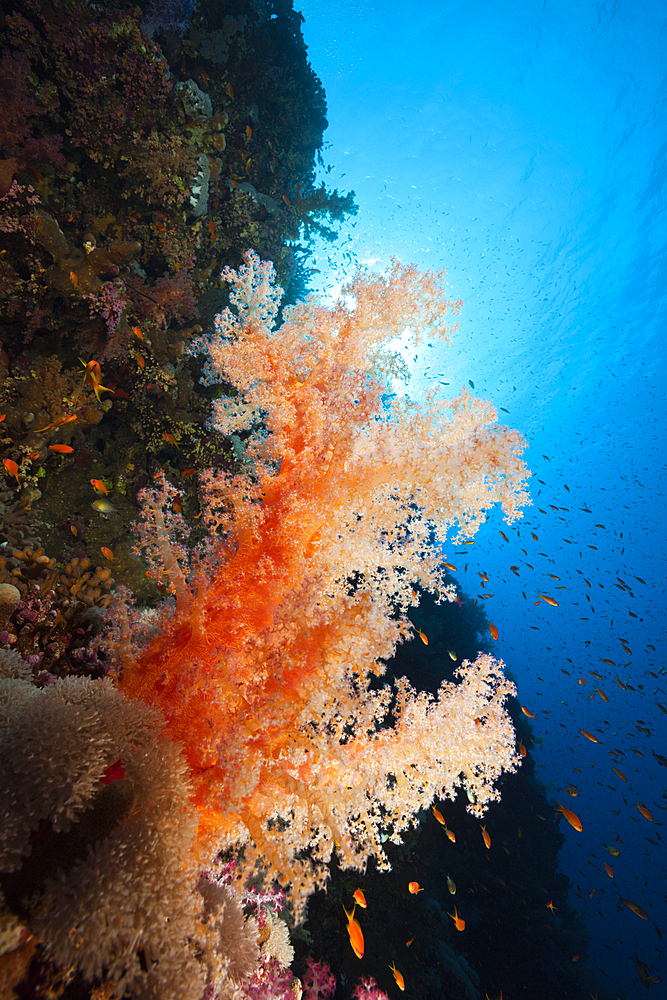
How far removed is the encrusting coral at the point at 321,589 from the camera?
2.71 m

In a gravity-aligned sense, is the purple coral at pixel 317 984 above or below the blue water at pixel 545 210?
below

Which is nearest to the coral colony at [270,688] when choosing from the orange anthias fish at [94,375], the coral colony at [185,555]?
the coral colony at [185,555]

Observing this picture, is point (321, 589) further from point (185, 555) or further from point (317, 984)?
point (317, 984)

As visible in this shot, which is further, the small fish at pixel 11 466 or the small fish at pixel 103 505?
the small fish at pixel 103 505

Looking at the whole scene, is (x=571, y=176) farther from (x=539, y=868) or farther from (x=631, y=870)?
(x=631, y=870)

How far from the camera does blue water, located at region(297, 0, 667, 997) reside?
65.5 ft

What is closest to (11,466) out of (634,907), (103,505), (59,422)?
(59,422)

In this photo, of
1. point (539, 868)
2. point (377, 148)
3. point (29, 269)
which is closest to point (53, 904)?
point (29, 269)

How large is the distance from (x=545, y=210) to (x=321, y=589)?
33.3 metres

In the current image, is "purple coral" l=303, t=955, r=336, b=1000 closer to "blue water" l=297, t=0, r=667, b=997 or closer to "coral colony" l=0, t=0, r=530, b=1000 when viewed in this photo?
"coral colony" l=0, t=0, r=530, b=1000

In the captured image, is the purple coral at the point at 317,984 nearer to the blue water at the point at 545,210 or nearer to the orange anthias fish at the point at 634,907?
the orange anthias fish at the point at 634,907

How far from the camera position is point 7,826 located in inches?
53.6

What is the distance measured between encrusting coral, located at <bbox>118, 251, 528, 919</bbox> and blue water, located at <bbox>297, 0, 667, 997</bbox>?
7562 millimetres

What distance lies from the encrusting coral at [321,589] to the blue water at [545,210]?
7562mm
